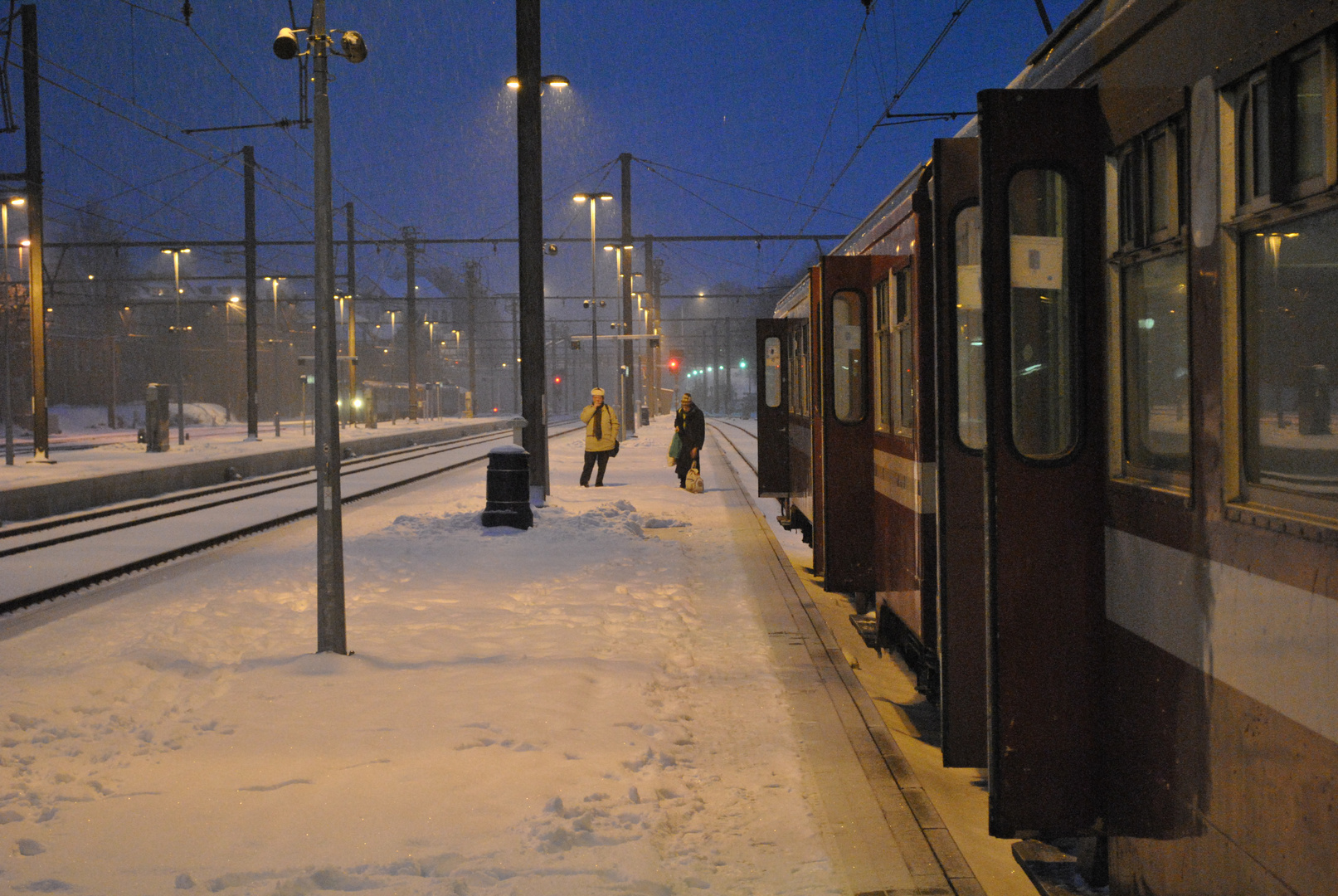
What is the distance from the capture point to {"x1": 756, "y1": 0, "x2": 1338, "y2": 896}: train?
8.92 ft

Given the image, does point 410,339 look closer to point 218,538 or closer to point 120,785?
point 218,538

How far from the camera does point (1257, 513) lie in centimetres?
291

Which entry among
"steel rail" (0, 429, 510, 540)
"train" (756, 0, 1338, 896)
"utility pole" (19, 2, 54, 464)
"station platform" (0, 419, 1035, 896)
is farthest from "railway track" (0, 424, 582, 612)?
"train" (756, 0, 1338, 896)

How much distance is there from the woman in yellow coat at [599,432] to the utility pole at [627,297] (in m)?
18.8

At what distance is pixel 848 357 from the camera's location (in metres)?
8.89

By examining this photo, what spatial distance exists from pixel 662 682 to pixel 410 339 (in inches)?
1874

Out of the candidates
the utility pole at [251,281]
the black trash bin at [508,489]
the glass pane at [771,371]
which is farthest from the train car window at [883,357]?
the utility pole at [251,281]

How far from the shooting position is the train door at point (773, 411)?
14031 millimetres

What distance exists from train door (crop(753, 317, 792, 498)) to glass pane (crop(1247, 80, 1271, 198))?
10852mm

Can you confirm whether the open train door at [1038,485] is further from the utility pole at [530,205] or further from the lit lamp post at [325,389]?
the utility pole at [530,205]

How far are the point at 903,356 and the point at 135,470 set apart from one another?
1933 cm

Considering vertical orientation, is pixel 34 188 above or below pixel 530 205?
above

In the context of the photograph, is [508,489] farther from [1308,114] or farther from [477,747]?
[1308,114]

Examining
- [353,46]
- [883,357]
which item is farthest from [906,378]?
[353,46]
